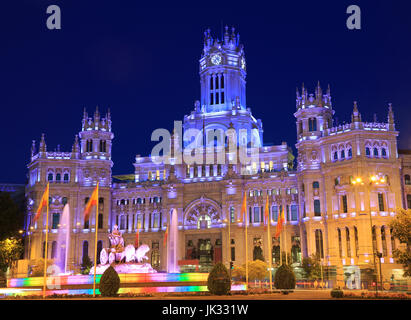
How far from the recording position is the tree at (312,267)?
79.8 metres

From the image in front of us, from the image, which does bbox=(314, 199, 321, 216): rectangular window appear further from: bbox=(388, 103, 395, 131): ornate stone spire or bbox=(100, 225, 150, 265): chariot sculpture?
bbox=(100, 225, 150, 265): chariot sculpture

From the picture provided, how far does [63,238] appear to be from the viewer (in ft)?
330

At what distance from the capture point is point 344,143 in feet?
293

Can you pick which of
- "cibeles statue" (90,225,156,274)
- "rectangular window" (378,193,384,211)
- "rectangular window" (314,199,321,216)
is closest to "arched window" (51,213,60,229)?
"cibeles statue" (90,225,156,274)

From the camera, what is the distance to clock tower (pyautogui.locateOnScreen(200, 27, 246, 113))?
119m

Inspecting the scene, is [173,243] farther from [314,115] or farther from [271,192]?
[314,115]

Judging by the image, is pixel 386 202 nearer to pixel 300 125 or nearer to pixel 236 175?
pixel 300 125

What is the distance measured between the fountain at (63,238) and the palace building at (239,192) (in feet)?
4.67

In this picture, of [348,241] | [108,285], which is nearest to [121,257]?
[108,285]
